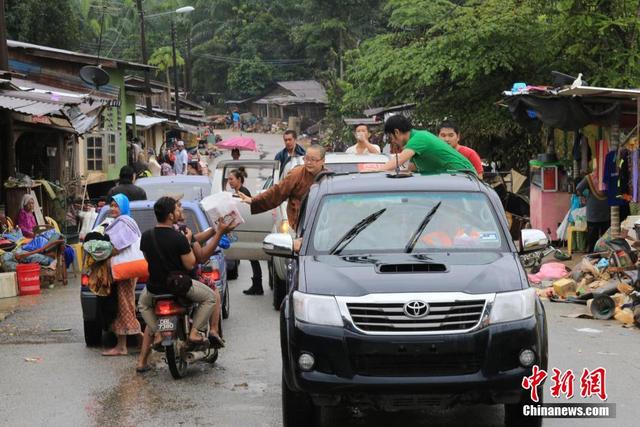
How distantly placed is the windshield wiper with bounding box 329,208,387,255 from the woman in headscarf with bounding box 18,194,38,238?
38.4 ft

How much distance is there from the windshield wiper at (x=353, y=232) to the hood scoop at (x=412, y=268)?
60cm

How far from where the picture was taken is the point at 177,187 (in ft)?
58.3

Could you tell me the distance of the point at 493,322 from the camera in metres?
6.59

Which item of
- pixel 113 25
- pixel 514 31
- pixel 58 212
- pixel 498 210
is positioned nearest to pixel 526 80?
pixel 514 31

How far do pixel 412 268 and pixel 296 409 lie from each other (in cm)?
128

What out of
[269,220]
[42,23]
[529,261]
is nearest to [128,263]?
[269,220]

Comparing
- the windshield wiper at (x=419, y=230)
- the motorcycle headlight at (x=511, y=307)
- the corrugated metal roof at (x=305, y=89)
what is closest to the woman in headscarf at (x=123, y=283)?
the windshield wiper at (x=419, y=230)

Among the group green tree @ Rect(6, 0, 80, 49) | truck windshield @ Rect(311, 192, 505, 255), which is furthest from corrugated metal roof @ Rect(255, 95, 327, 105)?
truck windshield @ Rect(311, 192, 505, 255)

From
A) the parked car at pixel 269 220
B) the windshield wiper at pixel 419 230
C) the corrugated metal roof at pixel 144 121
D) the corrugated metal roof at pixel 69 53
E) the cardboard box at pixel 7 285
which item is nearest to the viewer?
the windshield wiper at pixel 419 230

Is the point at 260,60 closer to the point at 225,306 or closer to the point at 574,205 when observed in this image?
the point at 574,205

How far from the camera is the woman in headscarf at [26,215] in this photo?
18.3m

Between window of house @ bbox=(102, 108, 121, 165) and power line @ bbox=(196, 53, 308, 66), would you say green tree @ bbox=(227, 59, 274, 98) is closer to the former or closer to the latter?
power line @ bbox=(196, 53, 308, 66)

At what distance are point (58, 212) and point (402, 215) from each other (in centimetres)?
1485

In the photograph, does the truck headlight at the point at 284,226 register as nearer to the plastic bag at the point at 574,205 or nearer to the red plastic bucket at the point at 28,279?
the red plastic bucket at the point at 28,279
